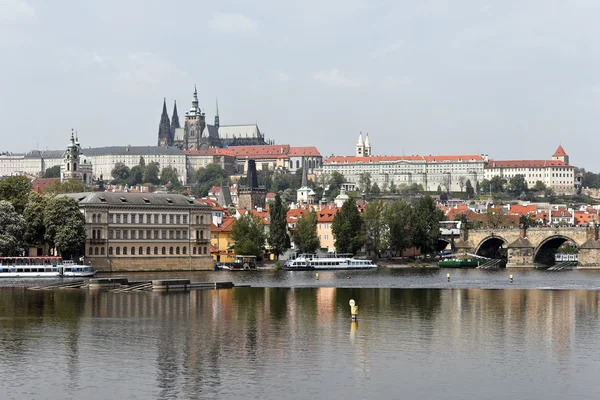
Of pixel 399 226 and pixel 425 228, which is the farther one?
pixel 425 228

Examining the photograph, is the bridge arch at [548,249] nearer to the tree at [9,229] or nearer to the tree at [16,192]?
the tree at [16,192]

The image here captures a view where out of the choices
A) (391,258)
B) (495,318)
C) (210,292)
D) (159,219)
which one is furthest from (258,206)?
(495,318)

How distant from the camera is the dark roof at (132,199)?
9650 centimetres

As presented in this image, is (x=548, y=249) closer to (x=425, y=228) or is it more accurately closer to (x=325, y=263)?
(x=425, y=228)

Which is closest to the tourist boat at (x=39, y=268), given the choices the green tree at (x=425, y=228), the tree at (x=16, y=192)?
the tree at (x=16, y=192)

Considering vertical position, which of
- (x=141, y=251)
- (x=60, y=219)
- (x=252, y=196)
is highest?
(x=252, y=196)

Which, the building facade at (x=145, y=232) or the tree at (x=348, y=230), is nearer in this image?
the building facade at (x=145, y=232)

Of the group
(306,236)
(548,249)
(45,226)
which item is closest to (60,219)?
(45,226)

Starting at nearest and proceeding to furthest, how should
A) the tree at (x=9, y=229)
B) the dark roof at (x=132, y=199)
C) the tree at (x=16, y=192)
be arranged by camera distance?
the tree at (x=9, y=229), the tree at (x=16, y=192), the dark roof at (x=132, y=199)

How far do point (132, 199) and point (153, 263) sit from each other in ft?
18.9

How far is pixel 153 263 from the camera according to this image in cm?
9794

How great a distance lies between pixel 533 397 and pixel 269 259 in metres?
82.0

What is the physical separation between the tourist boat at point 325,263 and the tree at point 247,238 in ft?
13.0

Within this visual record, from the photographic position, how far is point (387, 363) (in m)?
38.5
